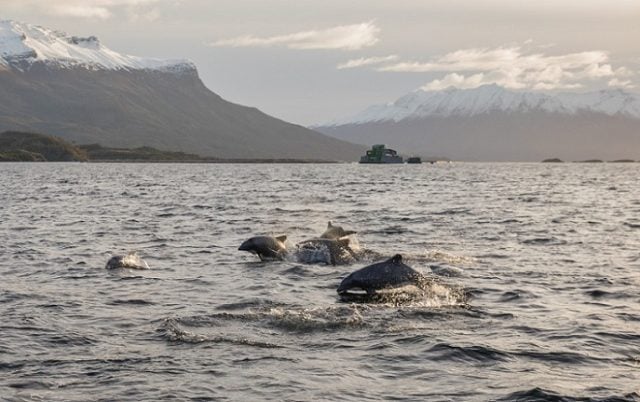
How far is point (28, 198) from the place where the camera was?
7138 centimetres

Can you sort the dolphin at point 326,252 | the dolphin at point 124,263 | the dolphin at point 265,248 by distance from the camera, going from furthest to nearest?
the dolphin at point 265,248 < the dolphin at point 326,252 < the dolphin at point 124,263

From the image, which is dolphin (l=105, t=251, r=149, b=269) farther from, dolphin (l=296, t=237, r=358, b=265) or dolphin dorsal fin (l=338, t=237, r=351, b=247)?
dolphin dorsal fin (l=338, t=237, r=351, b=247)

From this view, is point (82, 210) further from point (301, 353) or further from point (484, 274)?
point (301, 353)

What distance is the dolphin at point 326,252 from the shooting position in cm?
2973

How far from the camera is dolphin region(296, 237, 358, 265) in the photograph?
2973cm

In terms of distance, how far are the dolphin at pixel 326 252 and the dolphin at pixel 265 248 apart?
0.73m

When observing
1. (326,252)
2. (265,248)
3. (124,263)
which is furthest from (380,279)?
(124,263)

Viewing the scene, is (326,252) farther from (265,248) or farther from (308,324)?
(308,324)

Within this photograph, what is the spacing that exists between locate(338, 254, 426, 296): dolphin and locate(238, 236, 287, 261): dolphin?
8.51 m

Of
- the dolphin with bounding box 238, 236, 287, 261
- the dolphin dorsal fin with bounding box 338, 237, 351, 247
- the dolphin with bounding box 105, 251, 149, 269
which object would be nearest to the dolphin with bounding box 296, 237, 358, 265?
the dolphin dorsal fin with bounding box 338, 237, 351, 247

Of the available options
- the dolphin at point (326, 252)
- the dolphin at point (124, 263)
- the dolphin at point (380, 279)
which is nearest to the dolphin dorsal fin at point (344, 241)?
the dolphin at point (326, 252)

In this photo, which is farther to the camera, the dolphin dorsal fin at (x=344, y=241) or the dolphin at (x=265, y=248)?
the dolphin dorsal fin at (x=344, y=241)

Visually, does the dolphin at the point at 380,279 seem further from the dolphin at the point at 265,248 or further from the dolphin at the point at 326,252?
the dolphin at the point at 265,248

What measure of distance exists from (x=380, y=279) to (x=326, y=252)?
7846mm
